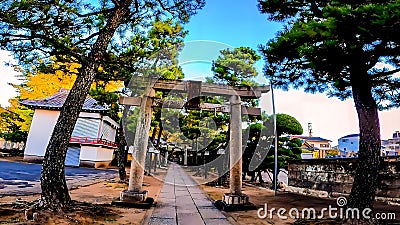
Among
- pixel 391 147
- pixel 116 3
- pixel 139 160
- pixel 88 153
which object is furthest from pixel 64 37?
pixel 391 147

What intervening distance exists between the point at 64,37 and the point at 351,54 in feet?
14.0

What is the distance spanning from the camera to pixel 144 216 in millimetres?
4340

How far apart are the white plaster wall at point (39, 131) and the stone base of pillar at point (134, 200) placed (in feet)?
49.8

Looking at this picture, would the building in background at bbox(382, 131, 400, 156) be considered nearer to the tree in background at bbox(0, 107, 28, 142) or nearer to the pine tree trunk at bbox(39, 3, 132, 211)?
the pine tree trunk at bbox(39, 3, 132, 211)

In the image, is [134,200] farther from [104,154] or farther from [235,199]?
[104,154]

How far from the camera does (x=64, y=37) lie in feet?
14.7

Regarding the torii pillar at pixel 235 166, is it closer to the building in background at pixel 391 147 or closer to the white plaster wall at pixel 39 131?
the building in background at pixel 391 147

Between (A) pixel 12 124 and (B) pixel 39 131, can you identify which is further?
(A) pixel 12 124

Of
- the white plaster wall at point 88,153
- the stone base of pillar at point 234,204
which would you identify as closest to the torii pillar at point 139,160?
the stone base of pillar at point 234,204

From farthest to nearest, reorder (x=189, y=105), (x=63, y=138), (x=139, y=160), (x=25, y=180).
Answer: (x=25, y=180)
(x=189, y=105)
(x=139, y=160)
(x=63, y=138)

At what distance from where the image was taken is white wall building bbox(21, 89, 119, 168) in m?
17.8

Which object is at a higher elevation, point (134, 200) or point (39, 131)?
point (39, 131)

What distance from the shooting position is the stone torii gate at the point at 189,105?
17.7ft

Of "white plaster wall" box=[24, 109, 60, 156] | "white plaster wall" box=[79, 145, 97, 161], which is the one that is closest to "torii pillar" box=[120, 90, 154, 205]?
"white plaster wall" box=[79, 145, 97, 161]
